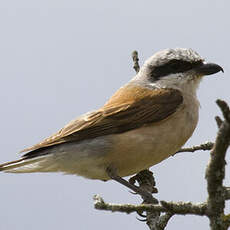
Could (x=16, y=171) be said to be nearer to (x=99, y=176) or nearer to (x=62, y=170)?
(x=62, y=170)

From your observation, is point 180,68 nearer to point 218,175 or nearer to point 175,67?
point 175,67

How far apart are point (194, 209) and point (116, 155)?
2.00 meters

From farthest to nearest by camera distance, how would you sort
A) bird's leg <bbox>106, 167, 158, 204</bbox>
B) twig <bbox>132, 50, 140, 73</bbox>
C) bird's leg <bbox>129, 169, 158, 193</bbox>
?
twig <bbox>132, 50, 140, 73</bbox> < bird's leg <bbox>129, 169, 158, 193</bbox> < bird's leg <bbox>106, 167, 158, 204</bbox>

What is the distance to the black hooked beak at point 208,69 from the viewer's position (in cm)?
544

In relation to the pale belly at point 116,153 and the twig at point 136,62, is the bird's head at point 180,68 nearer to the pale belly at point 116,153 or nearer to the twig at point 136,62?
the twig at point 136,62

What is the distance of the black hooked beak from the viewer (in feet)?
17.9

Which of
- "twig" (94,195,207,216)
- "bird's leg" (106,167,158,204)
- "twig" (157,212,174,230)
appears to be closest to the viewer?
"twig" (94,195,207,216)

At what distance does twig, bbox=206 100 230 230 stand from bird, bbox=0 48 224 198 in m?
2.01

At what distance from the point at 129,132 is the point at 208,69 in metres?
1.25

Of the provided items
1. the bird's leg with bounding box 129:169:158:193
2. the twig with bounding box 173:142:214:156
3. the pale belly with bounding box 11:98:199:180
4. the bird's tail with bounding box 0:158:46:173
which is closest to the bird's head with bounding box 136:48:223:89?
the pale belly with bounding box 11:98:199:180

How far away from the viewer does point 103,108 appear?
17.2 ft

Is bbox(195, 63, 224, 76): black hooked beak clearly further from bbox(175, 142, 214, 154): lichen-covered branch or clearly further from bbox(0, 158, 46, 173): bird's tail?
bbox(0, 158, 46, 173): bird's tail

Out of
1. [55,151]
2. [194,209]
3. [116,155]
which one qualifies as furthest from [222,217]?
[55,151]

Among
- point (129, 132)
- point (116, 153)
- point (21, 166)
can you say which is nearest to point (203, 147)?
point (129, 132)
